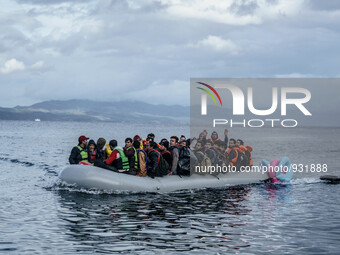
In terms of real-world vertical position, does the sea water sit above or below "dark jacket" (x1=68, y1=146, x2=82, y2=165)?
below

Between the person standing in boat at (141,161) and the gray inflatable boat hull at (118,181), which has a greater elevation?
the person standing in boat at (141,161)

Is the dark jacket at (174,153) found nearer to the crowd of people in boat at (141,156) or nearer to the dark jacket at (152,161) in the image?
the crowd of people in boat at (141,156)

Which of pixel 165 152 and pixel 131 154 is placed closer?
pixel 131 154

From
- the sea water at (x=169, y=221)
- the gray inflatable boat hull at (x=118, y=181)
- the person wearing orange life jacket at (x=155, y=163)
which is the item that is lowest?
the sea water at (x=169, y=221)

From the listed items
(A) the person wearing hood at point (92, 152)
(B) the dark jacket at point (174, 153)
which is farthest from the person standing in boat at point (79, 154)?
(B) the dark jacket at point (174, 153)

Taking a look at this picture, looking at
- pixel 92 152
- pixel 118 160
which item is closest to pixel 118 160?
pixel 118 160

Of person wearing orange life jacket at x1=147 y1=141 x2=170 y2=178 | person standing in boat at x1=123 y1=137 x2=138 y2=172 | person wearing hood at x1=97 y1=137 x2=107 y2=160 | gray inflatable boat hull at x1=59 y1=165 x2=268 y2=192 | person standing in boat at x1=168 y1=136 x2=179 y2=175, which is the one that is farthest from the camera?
person standing in boat at x1=168 y1=136 x2=179 y2=175

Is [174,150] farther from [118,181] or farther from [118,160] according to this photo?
[118,181]

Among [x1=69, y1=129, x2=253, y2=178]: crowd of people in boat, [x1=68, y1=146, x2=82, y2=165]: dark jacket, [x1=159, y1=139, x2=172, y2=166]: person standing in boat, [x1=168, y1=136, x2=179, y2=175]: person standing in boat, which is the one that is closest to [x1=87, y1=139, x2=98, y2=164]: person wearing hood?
[x1=69, y1=129, x2=253, y2=178]: crowd of people in boat

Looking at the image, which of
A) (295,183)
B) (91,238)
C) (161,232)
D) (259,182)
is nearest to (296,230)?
(161,232)

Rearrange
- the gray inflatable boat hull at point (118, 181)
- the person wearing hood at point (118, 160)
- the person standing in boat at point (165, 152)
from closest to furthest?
the gray inflatable boat hull at point (118, 181) → the person wearing hood at point (118, 160) → the person standing in boat at point (165, 152)

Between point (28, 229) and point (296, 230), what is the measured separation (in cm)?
728

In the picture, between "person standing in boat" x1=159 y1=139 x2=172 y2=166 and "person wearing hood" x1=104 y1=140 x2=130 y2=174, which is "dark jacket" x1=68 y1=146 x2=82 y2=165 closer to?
"person wearing hood" x1=104 y1=140 x2=130 y2=174

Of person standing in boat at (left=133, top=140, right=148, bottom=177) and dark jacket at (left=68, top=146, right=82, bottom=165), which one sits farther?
dark jacket at (left=68, top=146, right=82, bottom=165)
